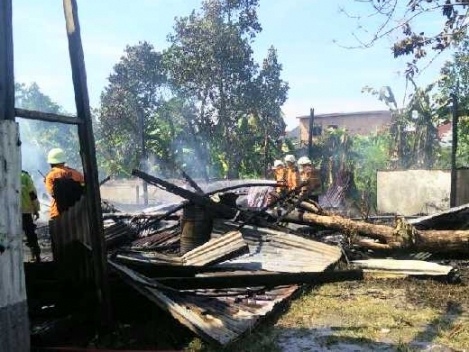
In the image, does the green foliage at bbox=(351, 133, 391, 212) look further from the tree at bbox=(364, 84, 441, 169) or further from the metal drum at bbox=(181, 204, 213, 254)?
the metal drum at bbox=(181, 204, 213, 254)

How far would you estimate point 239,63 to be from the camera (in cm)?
2230

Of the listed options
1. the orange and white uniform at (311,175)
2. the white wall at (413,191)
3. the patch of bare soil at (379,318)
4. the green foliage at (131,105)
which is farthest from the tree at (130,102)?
the patch of bare soil at (379,318)

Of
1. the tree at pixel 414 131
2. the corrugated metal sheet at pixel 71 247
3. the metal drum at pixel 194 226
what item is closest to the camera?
the corrugated metal sheet at pixel 71 247

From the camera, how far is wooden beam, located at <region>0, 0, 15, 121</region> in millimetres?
3322

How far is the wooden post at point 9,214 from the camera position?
3227 mm

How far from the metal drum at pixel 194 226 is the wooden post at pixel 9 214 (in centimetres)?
456

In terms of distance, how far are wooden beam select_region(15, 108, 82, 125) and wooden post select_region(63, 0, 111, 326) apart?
12 cm

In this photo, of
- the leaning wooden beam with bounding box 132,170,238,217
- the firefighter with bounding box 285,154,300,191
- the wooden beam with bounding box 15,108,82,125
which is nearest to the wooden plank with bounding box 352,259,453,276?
the leaning wooden beam with bounding box 132,170,238,217

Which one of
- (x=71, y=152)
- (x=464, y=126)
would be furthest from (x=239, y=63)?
(x=71, y=152)

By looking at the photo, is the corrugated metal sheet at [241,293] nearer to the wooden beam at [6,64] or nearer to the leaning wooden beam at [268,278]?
the leaning wooden beam at [268,278]

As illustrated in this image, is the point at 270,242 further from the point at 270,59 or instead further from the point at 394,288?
the point at 270,59

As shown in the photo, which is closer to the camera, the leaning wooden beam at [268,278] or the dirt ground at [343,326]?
the dirt ground at [343,326]

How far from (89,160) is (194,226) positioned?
3884 millimetres

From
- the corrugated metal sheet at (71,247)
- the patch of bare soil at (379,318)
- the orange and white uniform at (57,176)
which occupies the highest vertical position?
the orange and white uniform at (57,176)
